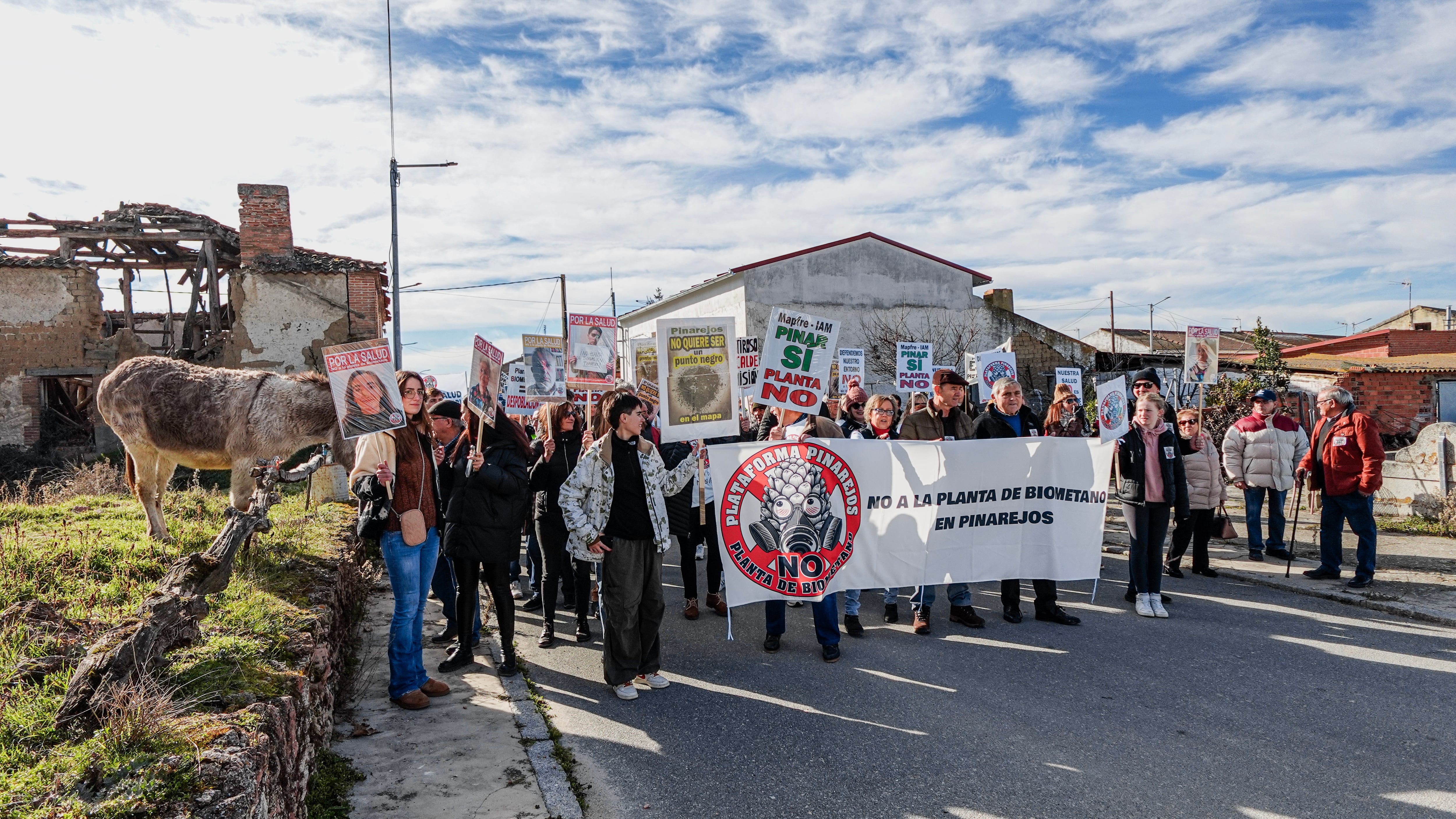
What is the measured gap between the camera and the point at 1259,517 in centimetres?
991

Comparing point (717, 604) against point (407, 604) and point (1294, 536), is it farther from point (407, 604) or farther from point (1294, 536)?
point (1294, 536)

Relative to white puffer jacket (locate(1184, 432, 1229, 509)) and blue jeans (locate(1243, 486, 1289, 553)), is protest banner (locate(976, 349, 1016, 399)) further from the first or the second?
white puffer jacket (locate(1184, 432, 1229, 509))

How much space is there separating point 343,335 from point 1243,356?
3587cm

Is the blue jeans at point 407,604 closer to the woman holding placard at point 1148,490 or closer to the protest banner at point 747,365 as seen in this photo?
the woman holding placard at point 1148,490

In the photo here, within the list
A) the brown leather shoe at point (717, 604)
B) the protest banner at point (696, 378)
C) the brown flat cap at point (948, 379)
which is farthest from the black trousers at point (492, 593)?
the brown flat cap at point (948, 379)

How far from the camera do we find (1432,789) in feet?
13.3

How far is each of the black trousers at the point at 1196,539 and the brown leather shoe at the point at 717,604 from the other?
16.2 ft

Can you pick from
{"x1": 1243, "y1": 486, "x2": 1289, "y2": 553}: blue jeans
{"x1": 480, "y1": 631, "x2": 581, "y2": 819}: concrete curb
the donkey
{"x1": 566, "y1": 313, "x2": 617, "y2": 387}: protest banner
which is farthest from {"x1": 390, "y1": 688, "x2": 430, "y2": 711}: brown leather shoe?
{"x1": 1243, "y1": 486, "x2": 1289, "y2": 553}: blue jeans

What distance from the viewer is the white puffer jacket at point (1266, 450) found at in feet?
32.8

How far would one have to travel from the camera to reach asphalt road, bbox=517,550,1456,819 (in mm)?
4098

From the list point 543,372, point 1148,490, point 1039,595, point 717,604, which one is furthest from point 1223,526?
point 543,372

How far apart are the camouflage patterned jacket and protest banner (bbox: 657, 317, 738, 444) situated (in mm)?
404

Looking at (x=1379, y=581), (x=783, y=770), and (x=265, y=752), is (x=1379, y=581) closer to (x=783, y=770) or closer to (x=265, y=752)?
(x=783, y=770)

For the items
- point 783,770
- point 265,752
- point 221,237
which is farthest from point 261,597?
point 221,237
